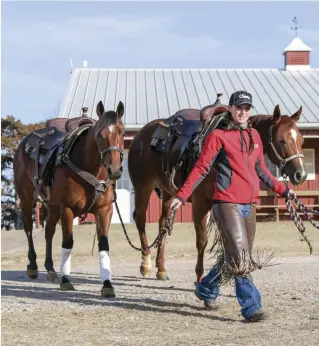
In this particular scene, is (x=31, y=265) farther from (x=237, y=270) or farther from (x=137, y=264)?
(x=237, y=270)

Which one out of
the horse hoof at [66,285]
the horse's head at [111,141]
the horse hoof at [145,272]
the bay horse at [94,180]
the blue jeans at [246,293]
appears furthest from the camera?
the horse hoof at [145,272]

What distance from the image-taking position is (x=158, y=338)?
6.50 m

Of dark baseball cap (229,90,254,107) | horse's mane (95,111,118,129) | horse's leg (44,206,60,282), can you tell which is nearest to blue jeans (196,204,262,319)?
dark baseball cap (229,90,254,107)

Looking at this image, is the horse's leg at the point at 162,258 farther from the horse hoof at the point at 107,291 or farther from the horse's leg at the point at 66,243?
the horse hoof at the point at 107,291

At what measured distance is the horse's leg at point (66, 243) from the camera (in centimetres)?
938

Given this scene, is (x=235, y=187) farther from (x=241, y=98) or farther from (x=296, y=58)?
(x=296, y=58)

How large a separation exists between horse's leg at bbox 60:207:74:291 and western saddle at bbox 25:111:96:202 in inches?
29.3

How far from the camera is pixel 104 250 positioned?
905 centimetres

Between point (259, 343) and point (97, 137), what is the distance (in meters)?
3.68

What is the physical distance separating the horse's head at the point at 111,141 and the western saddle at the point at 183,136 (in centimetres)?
100

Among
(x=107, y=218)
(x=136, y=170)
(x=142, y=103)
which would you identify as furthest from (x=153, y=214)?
(x=107, y=218)

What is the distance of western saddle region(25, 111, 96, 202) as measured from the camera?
9719mm

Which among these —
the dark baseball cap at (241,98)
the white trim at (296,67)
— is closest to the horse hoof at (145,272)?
the dark baseball cap at (241,98)

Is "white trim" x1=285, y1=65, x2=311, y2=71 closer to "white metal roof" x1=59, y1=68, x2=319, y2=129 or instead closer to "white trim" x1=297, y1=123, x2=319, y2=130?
"white metal roof" x1=59, y1=68, x2=319, y2=129
